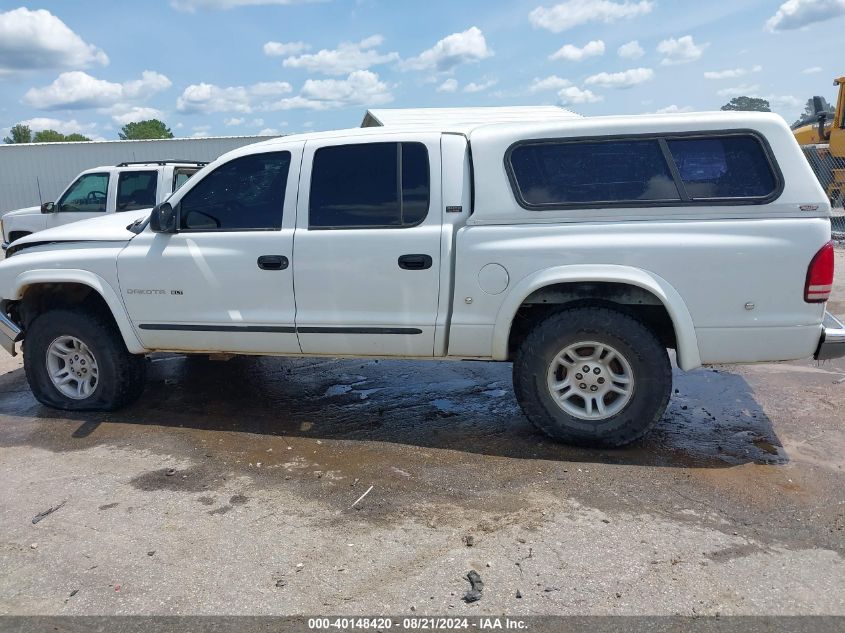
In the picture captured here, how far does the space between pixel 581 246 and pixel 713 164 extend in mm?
933

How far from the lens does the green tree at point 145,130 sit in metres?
71.9

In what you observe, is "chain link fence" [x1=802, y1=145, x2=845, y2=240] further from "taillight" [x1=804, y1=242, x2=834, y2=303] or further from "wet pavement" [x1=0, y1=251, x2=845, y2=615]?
"taillight" [x1=804, y1=242, x2=834, y2=303]

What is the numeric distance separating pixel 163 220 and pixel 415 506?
267 centimetres

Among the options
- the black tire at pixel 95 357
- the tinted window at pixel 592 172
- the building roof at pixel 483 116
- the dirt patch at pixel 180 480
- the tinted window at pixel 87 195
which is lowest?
the dirt patch at pixel 180 480

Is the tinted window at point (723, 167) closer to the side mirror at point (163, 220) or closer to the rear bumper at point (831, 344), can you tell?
the rear bumper at point (831, 344)

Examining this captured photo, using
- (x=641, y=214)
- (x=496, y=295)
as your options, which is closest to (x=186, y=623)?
(x=496, y=295)

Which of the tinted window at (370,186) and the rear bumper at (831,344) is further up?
the tinted window at (370,186)

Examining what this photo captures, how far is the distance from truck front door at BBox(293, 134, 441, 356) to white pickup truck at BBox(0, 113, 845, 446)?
1cm

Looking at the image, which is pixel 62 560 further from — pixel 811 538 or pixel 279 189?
pixel 811 538

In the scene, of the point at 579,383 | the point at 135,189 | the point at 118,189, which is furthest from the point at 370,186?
the point at 118,189

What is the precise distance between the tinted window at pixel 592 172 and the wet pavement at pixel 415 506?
1.63m

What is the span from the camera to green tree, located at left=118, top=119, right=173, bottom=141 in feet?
236

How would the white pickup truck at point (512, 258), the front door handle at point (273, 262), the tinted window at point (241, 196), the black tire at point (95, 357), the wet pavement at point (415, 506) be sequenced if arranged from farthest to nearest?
the black tire at point (95, 357) < the tinted window at point (241, 196) < the front door handle at point (273, 262) < the white pickup truck at point (512, 258) < the wet pavement at point (415, 506)

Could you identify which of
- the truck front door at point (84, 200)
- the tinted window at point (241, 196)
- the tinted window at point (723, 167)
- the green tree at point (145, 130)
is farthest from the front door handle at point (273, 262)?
the green tree at point (145, 130)
